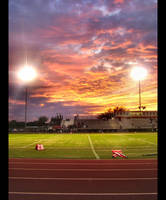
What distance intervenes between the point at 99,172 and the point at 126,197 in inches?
115

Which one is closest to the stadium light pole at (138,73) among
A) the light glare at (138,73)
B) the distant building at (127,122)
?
the light glare at (138,73)

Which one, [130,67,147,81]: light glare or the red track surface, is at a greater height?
[130,67,147,81]: light glare

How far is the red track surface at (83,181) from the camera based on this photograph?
6020 millimetres

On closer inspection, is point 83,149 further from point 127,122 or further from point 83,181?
point 127,122

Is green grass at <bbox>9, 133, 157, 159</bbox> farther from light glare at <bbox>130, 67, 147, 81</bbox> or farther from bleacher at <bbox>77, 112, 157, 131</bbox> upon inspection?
bleacher at <bbox>77, 112, 157, 131</bbox>

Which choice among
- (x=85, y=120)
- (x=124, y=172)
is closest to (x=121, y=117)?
(x=85, y=120)

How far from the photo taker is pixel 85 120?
6019cm

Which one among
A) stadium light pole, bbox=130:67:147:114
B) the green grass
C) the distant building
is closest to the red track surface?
the green grass

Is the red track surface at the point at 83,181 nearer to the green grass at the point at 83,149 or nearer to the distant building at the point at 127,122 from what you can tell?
the green grass at the point at 83,149

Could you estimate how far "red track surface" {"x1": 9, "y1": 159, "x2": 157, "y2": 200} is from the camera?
6020mm

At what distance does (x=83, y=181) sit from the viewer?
7.38 m
